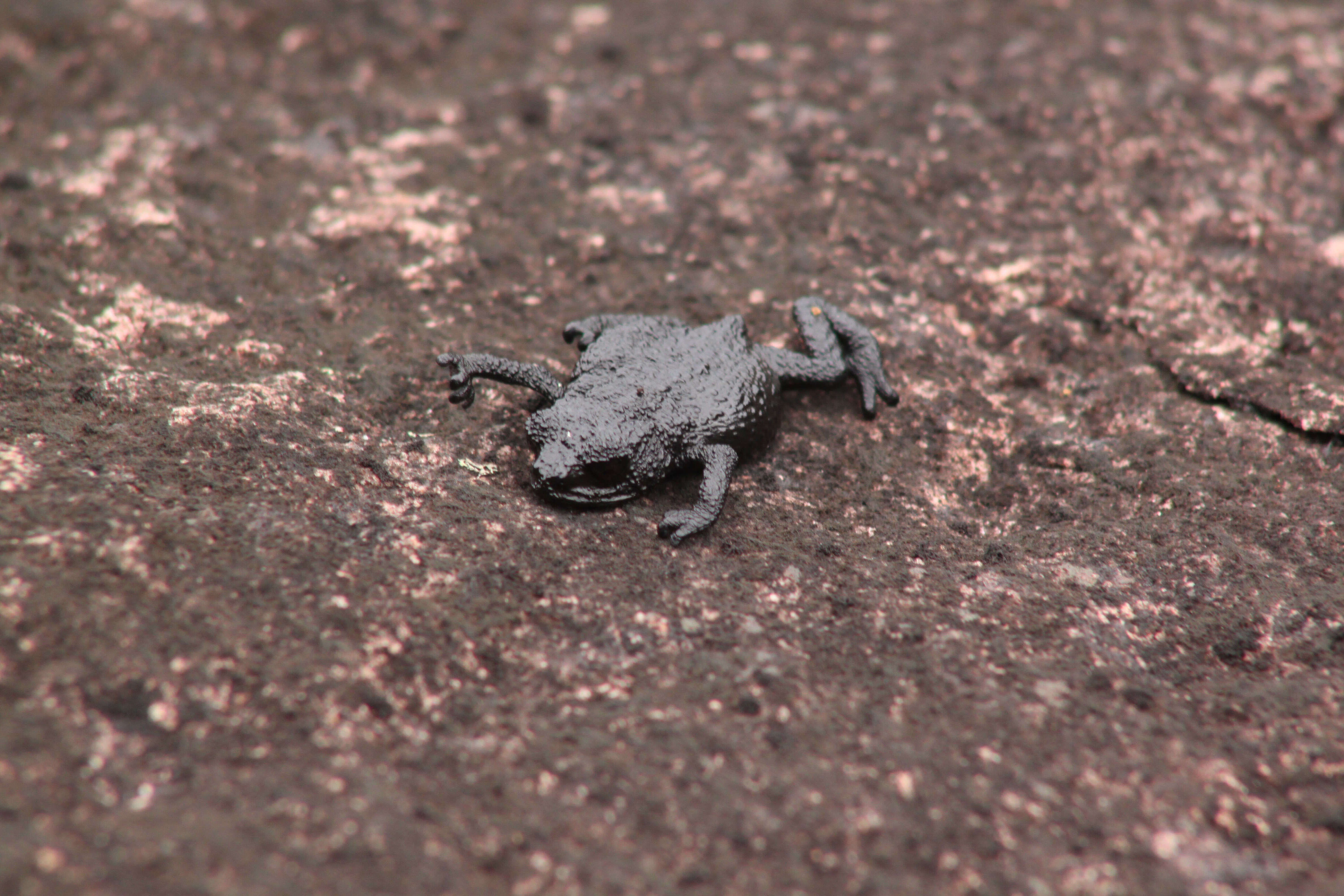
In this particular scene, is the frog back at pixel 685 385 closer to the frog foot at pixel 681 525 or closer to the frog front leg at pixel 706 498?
the frog front leg at pixel 706 498

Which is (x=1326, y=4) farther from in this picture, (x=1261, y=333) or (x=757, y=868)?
(x=757, y=868)

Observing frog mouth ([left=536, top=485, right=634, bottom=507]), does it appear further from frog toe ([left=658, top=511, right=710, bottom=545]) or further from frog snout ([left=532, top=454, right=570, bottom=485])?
frog toe ([left=658, top=511, right=710, bottom=545])

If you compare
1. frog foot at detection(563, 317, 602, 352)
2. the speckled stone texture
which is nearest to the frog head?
the speckled stone texture

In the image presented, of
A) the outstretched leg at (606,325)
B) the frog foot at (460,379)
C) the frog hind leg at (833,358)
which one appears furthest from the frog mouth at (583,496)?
the frog hind leg at (833,358)

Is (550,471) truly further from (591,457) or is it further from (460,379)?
(460,379)

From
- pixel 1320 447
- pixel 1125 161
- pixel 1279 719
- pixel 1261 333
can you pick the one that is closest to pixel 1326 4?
pixel 1125 161

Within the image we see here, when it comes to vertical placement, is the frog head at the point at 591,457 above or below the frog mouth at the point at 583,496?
above
